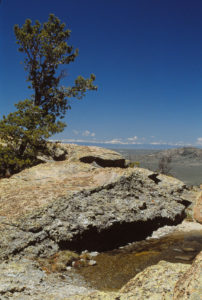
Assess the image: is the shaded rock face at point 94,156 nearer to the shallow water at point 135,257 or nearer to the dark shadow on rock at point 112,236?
the dark shadow on rock at point 112,236

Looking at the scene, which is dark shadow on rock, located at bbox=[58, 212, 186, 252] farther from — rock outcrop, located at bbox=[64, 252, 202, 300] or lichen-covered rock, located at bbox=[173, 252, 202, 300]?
lichen-covered rock, located at bbox=[173, 252, 202, 300]

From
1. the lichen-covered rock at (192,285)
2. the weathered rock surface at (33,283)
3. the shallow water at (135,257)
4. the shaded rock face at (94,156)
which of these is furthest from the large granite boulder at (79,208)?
the lichen-covered rock at (192,285)

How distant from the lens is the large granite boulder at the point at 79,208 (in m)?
12.9

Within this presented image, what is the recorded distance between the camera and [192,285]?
506cm

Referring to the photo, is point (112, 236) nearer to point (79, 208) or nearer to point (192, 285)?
point (79, 208)

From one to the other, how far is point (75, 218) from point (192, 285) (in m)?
10.1

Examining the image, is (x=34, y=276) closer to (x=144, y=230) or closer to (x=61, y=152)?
(x=144, y=230)

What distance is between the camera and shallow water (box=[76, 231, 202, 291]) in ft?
36.5

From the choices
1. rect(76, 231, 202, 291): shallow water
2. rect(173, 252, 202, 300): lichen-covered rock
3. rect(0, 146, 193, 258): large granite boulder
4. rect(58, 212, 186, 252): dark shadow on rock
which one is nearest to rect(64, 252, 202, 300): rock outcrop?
rect(173, 252, 202, 300): lichen-covered rock

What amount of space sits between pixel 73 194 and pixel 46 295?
23.0 ft

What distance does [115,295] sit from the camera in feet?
21.9

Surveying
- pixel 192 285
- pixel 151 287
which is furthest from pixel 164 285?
pixel 192 285

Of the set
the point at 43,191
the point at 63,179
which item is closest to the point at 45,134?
the point at 63,179

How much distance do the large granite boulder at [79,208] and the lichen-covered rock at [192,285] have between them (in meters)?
9.22
